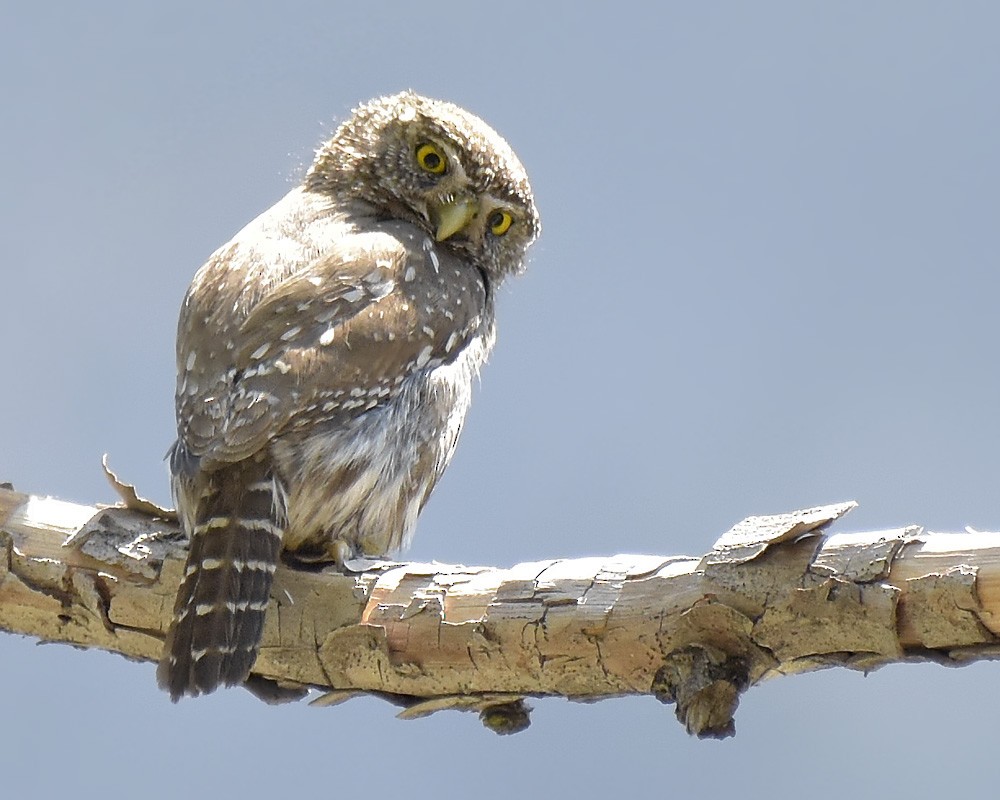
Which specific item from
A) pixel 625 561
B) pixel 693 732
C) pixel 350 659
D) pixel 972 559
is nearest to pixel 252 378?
pixel 350 659

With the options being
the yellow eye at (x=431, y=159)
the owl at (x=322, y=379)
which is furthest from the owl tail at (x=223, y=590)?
the yellow eye at (x=431, y=159)

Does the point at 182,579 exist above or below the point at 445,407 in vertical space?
below

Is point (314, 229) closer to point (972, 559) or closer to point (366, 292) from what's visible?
point (366, 292)

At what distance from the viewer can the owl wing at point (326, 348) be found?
3941 millimetres

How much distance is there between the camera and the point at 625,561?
11.0 ft

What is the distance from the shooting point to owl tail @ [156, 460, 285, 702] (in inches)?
139

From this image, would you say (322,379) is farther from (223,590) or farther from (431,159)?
(431,159)

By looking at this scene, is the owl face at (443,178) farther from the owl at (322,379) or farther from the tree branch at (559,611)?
the tree branch at (559,611)

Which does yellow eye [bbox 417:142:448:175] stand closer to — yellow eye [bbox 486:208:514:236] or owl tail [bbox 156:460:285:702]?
yellow eye [bbox 486:208:514:236]

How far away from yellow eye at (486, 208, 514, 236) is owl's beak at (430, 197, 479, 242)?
14cm

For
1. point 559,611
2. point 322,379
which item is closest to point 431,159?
point 322,379

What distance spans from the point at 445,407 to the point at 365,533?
1.72 ft

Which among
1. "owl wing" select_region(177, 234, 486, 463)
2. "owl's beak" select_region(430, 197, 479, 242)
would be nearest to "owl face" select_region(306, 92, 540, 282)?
"owl's beak" select_region(430, 197, 479, 242)

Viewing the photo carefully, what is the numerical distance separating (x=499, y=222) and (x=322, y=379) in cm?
164
